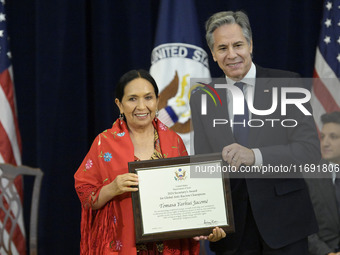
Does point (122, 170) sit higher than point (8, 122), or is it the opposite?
point (8, 122)

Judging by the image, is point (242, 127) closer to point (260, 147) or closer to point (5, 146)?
point (260, 147)

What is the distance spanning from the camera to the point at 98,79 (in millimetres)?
3582

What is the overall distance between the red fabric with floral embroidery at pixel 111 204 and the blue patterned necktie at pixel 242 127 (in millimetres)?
279

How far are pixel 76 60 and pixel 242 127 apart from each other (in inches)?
70.5

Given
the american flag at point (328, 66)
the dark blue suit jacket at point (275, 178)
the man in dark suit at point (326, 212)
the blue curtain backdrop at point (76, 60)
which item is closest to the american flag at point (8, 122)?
the blue curtain backdrop at point (76, 60)

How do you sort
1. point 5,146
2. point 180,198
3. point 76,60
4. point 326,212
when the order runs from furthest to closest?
point 76,60 < point 5,146 < point 326,212 < point 180,198

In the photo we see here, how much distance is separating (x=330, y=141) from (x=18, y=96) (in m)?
2.28

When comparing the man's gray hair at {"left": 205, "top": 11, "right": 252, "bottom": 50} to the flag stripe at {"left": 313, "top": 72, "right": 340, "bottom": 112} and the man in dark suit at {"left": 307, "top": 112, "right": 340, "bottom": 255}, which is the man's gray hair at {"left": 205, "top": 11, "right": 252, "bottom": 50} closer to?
the man in dark suit at {"left": 307, "top": 112, "right": 340, "bottom": 255}

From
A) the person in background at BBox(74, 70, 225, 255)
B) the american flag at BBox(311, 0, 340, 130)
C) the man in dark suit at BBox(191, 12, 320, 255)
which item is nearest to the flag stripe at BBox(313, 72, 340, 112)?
the american flag at BBox(311, 0, 340, 130)

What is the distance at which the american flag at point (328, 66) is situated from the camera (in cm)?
341

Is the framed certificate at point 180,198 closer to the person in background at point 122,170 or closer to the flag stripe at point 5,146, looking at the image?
the person in background at point 122,170

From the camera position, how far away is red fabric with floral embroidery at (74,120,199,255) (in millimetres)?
2123

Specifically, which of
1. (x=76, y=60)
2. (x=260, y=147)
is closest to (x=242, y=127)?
(x=260, y=147)

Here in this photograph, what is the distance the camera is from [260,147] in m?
2.12
